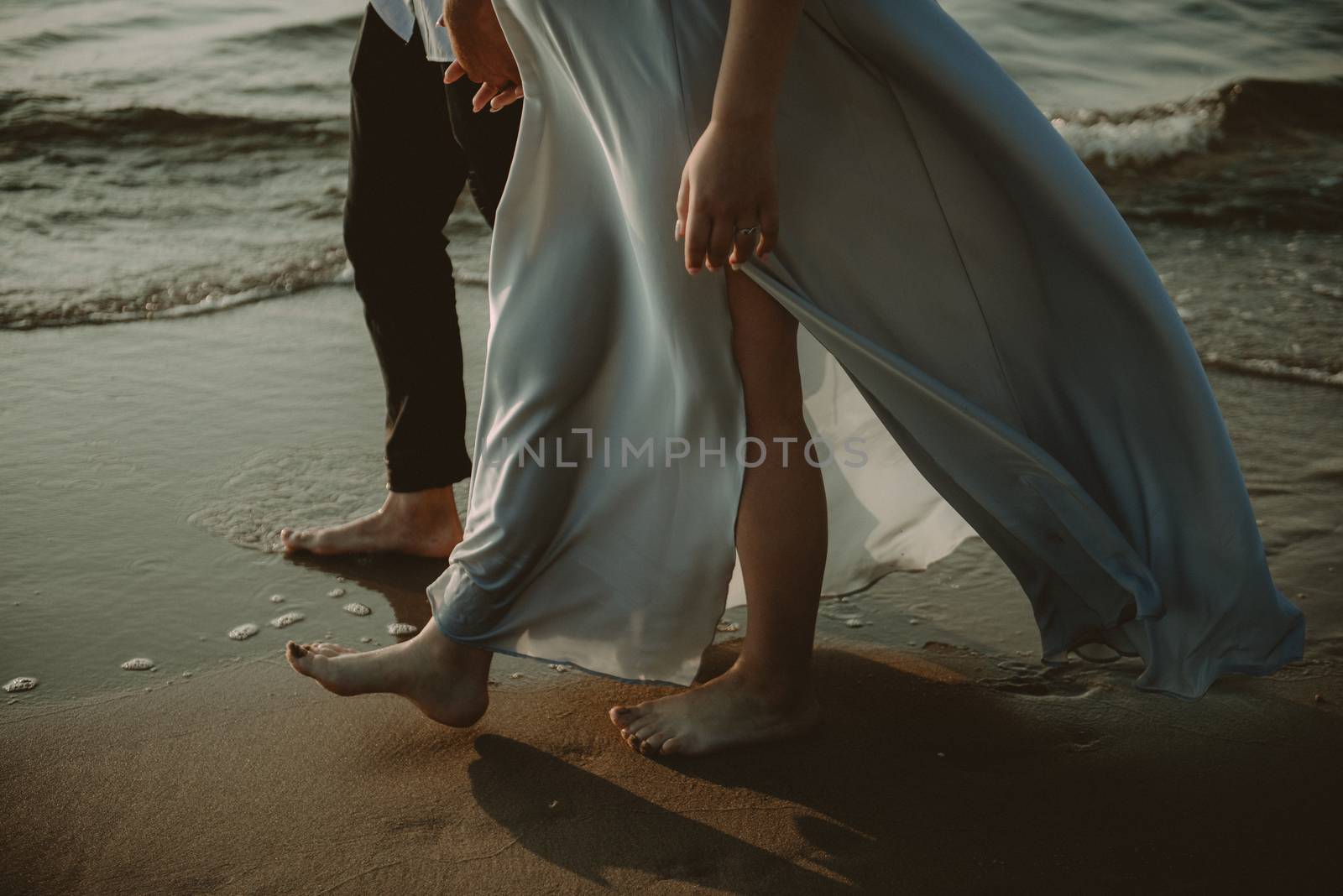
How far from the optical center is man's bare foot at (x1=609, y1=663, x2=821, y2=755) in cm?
181

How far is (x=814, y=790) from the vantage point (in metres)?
1.74

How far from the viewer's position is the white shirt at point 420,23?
Result: 1.85 m

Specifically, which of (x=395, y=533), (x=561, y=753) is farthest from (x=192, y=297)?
(x=561, y=753)

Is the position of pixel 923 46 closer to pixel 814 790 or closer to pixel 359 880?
pixel 814 790

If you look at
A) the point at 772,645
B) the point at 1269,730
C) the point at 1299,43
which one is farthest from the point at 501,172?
the point at 1299,43

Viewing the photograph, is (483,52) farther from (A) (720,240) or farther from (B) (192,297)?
(B) (192,297)

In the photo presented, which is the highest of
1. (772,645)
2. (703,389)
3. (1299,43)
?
(1299,43)

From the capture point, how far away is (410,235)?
2.25 metres

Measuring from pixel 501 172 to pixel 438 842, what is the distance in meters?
1.01

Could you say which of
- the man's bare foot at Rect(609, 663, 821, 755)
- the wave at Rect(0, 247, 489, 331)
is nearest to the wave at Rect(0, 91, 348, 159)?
the wave at Rect(0, 247, 489, 331)

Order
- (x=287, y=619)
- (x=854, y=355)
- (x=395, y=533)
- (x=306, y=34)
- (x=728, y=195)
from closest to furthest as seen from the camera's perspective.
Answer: (x=728, y=195), (x=854, y=355), (x=287, y=619), (x=395, y=533), (x=306, y=34)

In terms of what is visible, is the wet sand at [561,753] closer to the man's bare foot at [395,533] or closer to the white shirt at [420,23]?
the man's bare foot at [395,533]

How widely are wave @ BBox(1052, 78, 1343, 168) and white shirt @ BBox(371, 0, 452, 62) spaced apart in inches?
200

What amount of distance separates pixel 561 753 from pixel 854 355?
0.72 metres
